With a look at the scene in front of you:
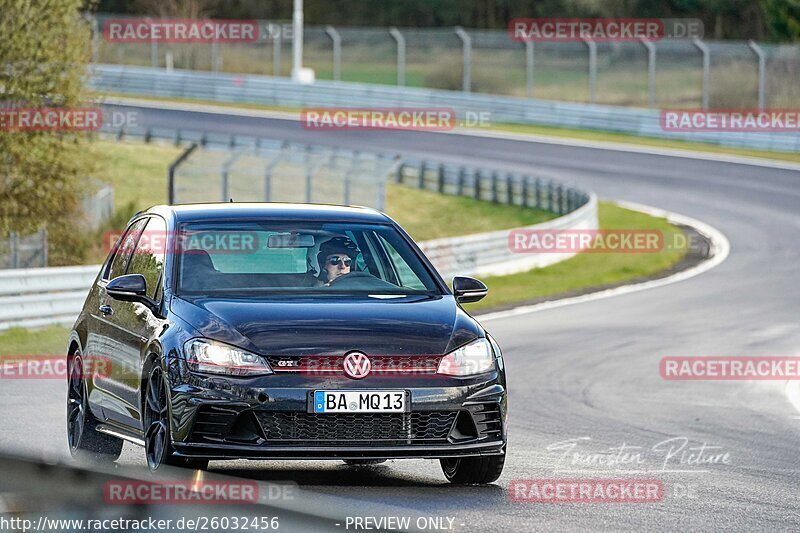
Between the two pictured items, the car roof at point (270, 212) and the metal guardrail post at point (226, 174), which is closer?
the car roof at point (270, 212)

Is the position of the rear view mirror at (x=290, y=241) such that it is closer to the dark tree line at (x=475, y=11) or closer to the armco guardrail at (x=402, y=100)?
the armco guardrail at (x=402, y=100)

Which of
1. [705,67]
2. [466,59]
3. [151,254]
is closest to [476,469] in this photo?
A: [151,254]

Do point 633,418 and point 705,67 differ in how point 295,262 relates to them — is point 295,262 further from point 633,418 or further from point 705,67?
point 705,67

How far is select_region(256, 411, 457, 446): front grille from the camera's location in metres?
7.60

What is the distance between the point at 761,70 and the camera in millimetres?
45406

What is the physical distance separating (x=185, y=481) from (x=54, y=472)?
51 centimetres

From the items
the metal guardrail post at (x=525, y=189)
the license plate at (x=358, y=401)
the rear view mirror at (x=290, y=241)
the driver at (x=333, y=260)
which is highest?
the rear view mirror at (x=290, y=241)

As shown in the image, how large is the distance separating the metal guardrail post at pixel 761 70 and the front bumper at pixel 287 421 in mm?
38892

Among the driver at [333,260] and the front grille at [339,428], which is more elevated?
the driver at [333,260]

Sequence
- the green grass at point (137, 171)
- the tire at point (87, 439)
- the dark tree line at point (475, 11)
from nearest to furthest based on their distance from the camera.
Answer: the tire at point (87, 439) → the green grass at point (137, 171) → the dark tree line at point (475, 11)

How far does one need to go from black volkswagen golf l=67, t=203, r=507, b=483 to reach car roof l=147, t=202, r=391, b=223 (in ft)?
0.04

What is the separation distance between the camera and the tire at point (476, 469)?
8.20 metres

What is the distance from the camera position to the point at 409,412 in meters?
7.69

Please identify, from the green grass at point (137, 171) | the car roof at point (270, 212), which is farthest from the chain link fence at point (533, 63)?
the car roof at point (270, 212)
